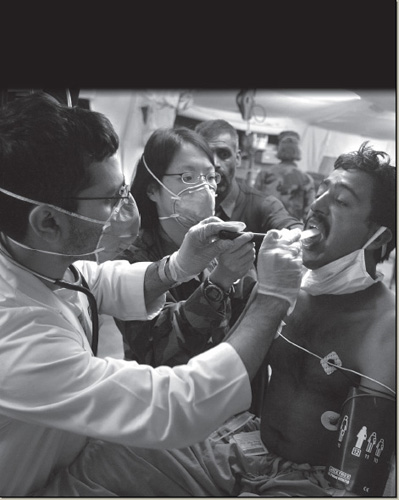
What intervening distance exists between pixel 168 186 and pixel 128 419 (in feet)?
3.22

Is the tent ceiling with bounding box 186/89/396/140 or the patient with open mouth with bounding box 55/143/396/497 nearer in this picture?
the patient with open mouth with bounding box 55/143/396/497

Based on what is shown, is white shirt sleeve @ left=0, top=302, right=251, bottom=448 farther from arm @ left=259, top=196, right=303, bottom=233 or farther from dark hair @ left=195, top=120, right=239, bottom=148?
dark hair @ left=195, top=120, right=239, bottom=148

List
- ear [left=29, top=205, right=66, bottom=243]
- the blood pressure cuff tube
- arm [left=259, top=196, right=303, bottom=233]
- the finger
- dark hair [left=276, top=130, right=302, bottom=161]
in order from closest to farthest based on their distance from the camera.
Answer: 1. ear [left=29, top=205, right=66, bottom=243]
2. the blood pressure cuff tube
3. the finger
4. arm [left=259, top=196, right=303, bottom=233]
5. dark hair [left=276, top=130, right=302, bottom=161]

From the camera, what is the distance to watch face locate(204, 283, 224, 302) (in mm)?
1431

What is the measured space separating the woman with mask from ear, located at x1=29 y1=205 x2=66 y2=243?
1.60ft

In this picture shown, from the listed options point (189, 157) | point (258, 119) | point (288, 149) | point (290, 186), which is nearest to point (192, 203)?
point (189, 157)

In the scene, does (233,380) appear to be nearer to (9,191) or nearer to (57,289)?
(57,289)

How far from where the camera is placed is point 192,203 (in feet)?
5.64

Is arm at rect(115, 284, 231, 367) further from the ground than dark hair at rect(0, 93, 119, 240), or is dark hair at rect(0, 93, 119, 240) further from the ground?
dark hair at rect(0, 93, 119, 240)

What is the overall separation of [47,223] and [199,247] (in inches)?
19.9

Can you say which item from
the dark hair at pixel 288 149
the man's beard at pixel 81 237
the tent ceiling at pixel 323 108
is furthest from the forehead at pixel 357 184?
the dark hair at pixel 288 149

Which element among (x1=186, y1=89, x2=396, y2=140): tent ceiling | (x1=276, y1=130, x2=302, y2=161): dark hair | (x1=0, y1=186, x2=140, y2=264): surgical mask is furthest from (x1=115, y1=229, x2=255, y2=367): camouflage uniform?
(x1=276, y1=130, x2=302, y2=161): dark hair

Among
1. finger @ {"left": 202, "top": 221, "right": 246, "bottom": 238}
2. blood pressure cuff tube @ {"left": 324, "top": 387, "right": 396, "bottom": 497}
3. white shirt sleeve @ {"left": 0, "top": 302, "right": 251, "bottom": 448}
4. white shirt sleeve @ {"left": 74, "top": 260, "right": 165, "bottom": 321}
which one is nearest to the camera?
white shirt sleeve @ {"left": 0, "top": 302, "right": 251, "bottom": 448}

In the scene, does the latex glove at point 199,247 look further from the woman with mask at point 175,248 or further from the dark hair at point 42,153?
the dark hair at point 42,153
